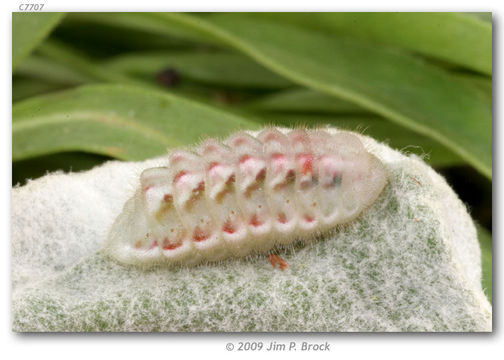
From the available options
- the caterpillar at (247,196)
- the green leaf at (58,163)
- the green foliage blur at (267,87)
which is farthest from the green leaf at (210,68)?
the caterpillar at (247,196)

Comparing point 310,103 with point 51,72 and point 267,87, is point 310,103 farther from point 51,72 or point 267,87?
point 51,72

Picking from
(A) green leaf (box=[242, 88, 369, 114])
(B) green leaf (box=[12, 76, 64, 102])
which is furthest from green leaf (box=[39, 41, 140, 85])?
(A) green leaf (box=[242, 88, 369, 114])

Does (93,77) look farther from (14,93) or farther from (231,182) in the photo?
(231,182)

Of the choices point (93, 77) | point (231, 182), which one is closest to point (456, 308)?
point (231, 182)

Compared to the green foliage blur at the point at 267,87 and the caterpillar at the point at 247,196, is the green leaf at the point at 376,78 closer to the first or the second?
the green foliage blur at the point at 267,87

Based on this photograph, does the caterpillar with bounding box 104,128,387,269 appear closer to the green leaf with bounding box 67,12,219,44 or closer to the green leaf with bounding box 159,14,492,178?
the green leaf with bounding box 159,14,492,178

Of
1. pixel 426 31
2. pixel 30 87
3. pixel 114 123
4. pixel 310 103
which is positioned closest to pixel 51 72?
pixel 30 87
